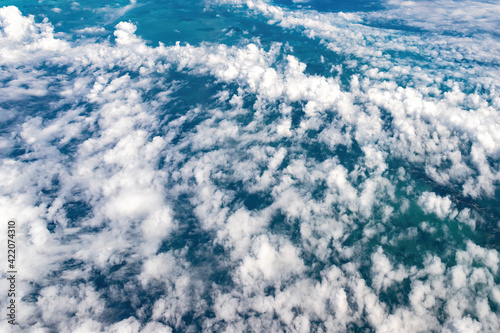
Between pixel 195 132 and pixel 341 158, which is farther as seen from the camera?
pixel 195 132

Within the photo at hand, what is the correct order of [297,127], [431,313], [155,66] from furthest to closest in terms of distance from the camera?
[155,66] < [297,127] < [431,313]

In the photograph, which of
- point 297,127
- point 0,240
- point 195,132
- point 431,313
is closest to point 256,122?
point 297,127

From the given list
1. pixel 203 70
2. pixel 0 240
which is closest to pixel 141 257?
pixel 0 240

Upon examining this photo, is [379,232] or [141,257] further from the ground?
[379,232]

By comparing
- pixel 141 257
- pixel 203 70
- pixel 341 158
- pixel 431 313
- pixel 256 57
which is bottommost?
pixel 141 257

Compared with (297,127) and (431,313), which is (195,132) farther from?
(431,313)

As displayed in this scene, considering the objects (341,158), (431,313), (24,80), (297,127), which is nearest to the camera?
(431,313)

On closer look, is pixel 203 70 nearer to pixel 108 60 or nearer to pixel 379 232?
pixel 108 60
